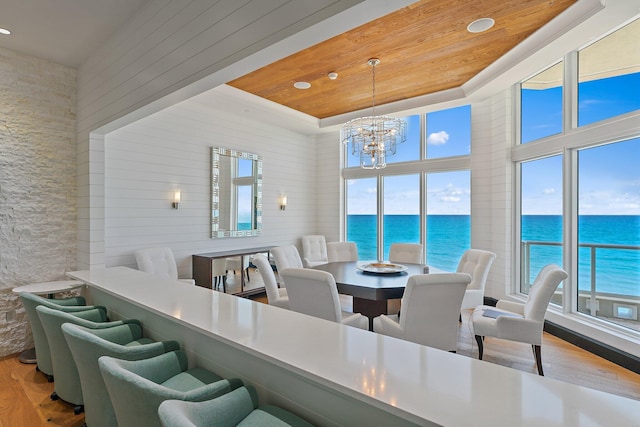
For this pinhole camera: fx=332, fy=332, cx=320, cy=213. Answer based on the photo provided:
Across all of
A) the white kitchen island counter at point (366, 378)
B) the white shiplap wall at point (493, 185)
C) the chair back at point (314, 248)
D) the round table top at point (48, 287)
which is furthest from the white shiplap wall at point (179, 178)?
the white shiplap wall at point (493, 185)

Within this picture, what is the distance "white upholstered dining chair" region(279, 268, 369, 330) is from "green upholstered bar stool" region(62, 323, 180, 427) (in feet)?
3.55

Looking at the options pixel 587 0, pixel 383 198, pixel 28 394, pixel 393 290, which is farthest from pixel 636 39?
pixel 28 394

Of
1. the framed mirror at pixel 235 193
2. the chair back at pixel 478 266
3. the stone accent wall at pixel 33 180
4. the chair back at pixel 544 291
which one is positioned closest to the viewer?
the chair back at pixel 544 291

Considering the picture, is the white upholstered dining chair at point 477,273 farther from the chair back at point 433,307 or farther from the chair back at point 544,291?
the chair back at point 433,307

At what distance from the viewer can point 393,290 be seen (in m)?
3.04

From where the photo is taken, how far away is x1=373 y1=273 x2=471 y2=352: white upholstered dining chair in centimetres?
249

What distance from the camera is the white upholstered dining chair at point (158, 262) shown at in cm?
419

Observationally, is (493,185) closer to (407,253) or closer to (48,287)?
(407,253)

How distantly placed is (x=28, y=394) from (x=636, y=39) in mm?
6399

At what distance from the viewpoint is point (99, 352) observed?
1.67m

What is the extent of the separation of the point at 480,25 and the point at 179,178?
4.23 meters

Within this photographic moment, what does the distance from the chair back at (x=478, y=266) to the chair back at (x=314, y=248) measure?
2.91m

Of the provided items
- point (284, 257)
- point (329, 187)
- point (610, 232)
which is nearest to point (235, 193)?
point (284, 257)

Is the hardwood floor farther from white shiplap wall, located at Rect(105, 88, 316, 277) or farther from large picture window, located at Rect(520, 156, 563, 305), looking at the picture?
white shiplap wall, located at Rect(105, 88, 316, 277)
